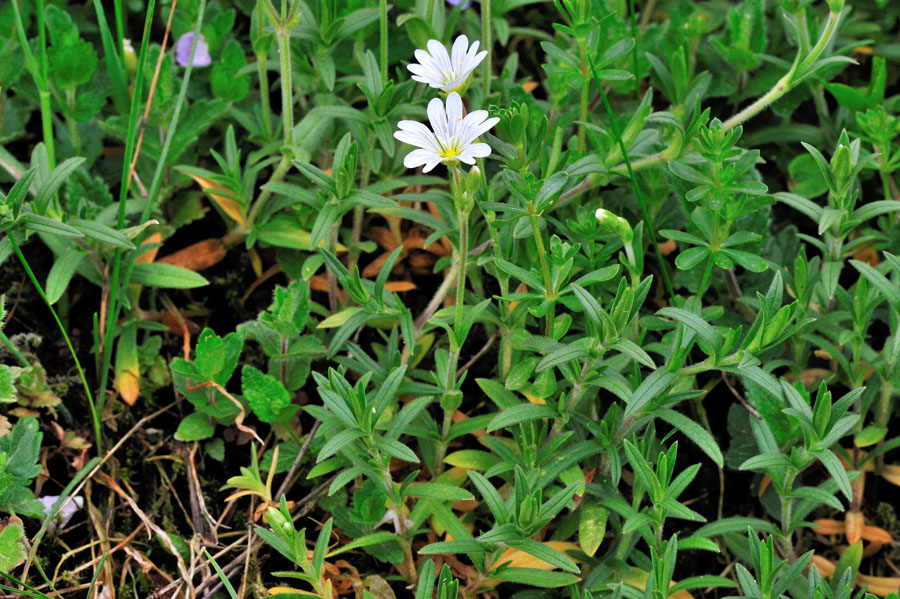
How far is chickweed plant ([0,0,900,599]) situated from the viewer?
2.09m

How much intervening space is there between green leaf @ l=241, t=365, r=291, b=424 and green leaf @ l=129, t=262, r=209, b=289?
353 mm

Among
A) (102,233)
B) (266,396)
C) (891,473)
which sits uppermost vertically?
(102,233)

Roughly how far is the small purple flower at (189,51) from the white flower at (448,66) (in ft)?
3.51

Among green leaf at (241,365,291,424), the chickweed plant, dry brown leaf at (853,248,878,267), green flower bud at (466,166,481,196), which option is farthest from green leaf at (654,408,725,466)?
dry brown leaf at (853,248,878,267)

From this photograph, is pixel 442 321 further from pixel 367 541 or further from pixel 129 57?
pixel 129 57

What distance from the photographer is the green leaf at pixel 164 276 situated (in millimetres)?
2529

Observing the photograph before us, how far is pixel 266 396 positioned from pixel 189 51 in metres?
1.25

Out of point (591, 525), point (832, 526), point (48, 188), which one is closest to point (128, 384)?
point (48, 188)

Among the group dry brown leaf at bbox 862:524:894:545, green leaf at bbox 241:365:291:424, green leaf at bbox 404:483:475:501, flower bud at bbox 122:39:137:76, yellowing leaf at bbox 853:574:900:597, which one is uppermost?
flower bud at bbox 122:39:137:76

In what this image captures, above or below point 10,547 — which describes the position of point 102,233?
above

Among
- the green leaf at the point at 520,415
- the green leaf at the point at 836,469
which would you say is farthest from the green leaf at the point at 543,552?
the green leaf at the point at 836,469

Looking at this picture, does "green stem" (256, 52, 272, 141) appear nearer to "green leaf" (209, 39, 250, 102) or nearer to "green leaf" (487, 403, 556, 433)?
"green leaf" (209, 39, 250, 102)

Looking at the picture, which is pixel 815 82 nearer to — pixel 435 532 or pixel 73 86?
pixel 435 532

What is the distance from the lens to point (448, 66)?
82.7 inches
